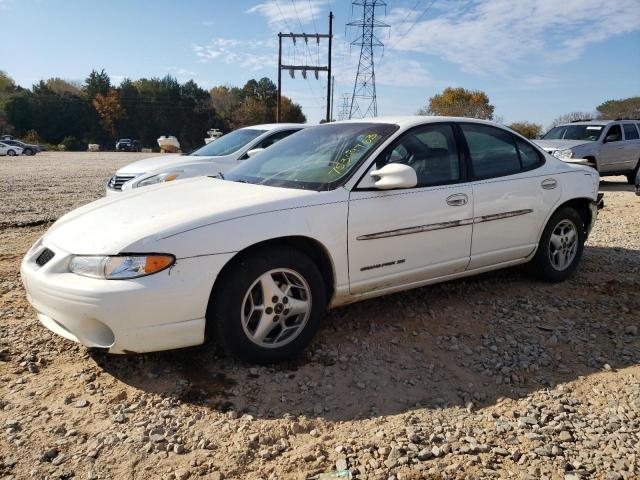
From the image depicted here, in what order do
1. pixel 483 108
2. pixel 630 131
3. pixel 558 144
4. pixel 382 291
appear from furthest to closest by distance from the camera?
pixel 483 108 < pixel 630 131 < pixel 558 144 < pixel 382 291

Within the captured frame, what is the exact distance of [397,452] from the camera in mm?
2402

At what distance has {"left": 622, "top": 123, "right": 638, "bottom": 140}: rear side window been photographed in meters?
14.0

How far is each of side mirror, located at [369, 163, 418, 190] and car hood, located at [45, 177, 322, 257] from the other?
0.45 m

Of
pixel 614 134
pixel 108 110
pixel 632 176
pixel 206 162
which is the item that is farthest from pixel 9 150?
pixel 632 176

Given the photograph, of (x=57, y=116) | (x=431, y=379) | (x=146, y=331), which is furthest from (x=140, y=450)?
(x=57, y=116)

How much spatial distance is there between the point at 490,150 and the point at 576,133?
37.0ft

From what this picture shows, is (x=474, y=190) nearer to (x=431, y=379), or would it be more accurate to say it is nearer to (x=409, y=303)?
(x=409, y=303)

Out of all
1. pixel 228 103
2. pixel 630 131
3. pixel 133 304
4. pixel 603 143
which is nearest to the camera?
pixel 133 304

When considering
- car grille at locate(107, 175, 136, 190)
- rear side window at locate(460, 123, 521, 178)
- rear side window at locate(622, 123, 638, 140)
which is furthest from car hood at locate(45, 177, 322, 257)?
rear side window at locate(622, 123, 638, 140)

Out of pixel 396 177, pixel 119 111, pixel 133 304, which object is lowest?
pixel 133 304

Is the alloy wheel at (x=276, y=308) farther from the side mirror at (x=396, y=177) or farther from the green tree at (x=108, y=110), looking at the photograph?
the green tree at (x=108, y=110)

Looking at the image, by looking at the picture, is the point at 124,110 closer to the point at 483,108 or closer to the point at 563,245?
the point at 483,108

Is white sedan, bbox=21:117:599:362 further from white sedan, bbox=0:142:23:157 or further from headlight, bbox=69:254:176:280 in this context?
white sedan, bbox=0:142:23:157

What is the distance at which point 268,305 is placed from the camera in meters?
3.11
